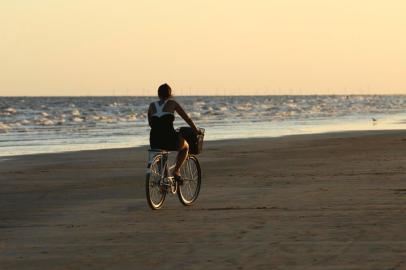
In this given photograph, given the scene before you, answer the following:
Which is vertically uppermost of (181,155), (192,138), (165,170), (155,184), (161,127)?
(192,138)

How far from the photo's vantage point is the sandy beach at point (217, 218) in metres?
8.91

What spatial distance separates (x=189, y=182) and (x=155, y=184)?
3.44ft

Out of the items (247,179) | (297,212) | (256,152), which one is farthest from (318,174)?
(256,152)

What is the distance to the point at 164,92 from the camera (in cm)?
1303

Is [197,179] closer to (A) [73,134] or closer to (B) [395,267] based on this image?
(B) [395,267]

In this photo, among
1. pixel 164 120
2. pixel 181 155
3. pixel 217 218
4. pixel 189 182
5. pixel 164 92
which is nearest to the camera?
pixel 217 218

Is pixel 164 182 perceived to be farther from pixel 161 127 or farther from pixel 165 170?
pixel 161 127

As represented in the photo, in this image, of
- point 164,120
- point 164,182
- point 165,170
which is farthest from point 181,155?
point 164,120

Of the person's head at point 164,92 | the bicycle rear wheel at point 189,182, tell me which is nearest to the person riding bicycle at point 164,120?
the person's head at point 164,92

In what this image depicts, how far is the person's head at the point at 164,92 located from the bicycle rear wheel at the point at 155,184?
32.6 inches

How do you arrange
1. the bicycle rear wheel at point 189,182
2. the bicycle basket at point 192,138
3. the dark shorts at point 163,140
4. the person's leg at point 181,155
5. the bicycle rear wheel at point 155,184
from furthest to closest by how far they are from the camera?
the bicycle rear wheel at point 189,182, the bicycle basket at point 192,138, the person's leg at point 181,155, the dark shorts at point 163,140, the bicycle rear wheel at point 155,184

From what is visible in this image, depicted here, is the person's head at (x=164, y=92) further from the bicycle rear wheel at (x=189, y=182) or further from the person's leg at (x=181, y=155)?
the bicycle rear wheel at (x=189, y=182)

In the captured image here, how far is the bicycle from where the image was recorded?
12.9 meters

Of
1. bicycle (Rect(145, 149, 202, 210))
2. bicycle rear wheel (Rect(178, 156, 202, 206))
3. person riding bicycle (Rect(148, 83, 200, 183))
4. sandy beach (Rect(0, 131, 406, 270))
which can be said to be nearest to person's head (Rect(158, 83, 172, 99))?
person riding bicycle (Rect(148, 83, 200, 183))
